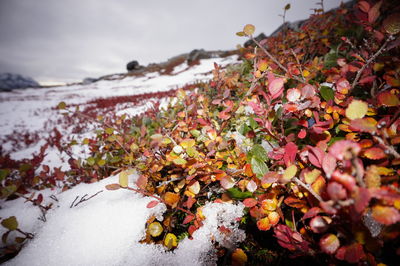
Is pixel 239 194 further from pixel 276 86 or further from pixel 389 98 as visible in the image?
pixel 389 98

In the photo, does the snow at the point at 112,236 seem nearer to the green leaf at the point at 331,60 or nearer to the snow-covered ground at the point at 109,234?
the snow-covered ground at the point at 109,234

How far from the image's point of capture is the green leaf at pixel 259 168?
37.7 inches

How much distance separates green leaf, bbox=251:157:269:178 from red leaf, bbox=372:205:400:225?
47cm

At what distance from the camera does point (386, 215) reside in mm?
492

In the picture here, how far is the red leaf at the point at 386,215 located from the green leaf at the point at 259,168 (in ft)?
1.55

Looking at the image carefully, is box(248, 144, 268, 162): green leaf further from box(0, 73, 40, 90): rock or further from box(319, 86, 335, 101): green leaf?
box(0, 73, 40, 90): rock

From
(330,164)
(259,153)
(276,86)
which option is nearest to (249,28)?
(276,86)

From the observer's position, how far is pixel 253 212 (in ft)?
2.96

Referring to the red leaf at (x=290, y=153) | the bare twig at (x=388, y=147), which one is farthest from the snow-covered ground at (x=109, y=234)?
the bare twig at (x=388, y=147)

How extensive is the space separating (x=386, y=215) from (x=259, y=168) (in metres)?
0.52

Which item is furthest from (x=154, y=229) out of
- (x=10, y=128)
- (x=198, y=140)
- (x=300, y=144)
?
(x=10, y=128)

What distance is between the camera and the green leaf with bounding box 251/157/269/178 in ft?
3.14

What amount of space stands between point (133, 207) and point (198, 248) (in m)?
0.52

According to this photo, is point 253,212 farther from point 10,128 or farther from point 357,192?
point 10,128
